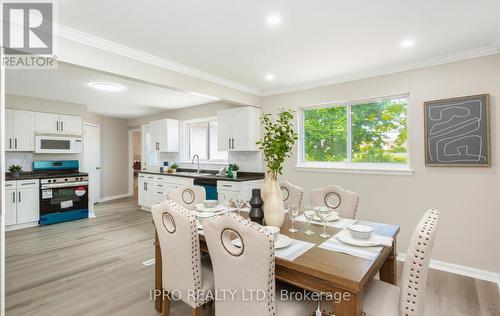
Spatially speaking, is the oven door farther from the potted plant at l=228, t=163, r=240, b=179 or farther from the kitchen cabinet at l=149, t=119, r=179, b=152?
the potted plant at l=228, t=163, r=240, b=179

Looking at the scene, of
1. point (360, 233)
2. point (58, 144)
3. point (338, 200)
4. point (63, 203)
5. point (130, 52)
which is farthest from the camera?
point (58, 144)

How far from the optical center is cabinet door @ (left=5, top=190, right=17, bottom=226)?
14.4 feet

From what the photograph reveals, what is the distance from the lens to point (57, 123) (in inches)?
207

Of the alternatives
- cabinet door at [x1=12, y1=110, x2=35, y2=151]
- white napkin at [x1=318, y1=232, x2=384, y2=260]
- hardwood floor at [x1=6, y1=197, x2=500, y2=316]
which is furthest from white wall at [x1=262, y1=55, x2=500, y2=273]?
cabinet door at [x1=12, y1=110, x2=35, y2=151]

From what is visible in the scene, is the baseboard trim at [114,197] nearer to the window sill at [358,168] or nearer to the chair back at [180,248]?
the window sill at [358,168]

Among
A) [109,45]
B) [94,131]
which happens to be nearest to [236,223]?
[109,45]

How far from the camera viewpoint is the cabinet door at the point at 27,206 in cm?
452

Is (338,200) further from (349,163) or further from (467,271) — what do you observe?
(467,271)

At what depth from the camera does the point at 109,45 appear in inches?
102

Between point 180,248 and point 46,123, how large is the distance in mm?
5128

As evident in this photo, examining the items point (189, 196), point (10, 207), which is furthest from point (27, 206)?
point (189, 196)

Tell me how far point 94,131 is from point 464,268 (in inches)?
315

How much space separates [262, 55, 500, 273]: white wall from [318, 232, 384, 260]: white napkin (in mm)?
2029

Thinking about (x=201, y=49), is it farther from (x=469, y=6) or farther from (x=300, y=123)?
(x=469, y=6)
